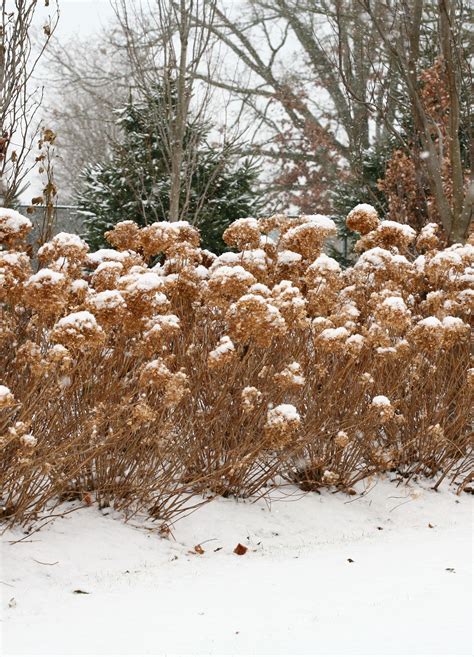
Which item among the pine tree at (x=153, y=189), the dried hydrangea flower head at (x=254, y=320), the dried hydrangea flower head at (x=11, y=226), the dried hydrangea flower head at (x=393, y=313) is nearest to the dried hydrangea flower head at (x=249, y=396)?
the dried hydrangea flower head at (x=254, y=320)

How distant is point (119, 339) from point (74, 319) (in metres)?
1.10

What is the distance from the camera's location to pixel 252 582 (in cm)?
361

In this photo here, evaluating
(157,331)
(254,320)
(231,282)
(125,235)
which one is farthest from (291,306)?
(125,235)

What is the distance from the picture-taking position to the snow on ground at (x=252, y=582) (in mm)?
2859

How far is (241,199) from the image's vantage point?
12.0 m

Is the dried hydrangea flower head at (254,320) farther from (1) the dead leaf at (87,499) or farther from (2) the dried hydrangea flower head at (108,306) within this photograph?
(1) the dead leaf at (87,499)

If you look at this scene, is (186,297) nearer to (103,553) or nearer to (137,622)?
(103,553)

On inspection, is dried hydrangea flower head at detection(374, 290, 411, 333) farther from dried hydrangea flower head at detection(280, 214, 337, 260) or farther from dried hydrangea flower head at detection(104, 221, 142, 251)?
dried hydrangea flower head at detection(104, 221, 142, 251)

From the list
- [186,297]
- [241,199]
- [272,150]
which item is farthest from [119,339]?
[272,150]

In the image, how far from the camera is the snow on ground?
2859 millimetres

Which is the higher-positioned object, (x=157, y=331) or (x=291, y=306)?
(x=291, y=306)

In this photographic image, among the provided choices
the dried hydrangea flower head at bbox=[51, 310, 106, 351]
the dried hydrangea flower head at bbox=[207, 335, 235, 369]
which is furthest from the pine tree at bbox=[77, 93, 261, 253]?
the dried hydrangea flower head at bbox=[51, 310, 106, 351]

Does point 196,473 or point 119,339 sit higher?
point 119,339

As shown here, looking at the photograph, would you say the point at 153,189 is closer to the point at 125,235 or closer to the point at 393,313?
the point at 125,235
